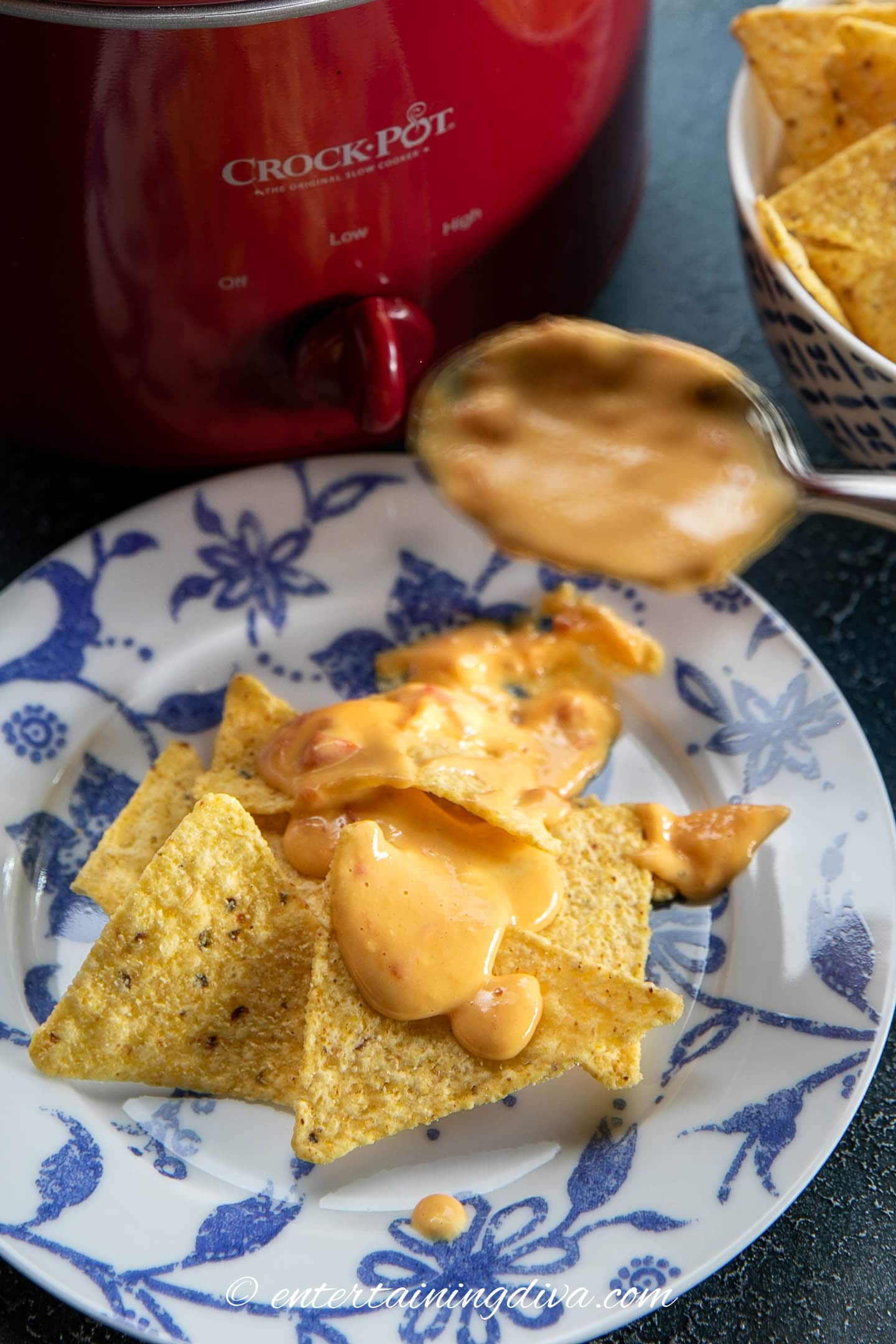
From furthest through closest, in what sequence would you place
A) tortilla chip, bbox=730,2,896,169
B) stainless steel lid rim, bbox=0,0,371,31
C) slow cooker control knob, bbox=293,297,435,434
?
tortilla chip, bbox=730,2,896,169 < slow cooker control knob, bbox=293,297,435,434 < stainless steel lid rim, bbox=0,0,371,31

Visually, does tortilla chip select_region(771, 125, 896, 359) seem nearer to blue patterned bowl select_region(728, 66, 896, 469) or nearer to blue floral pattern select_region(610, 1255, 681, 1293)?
blue patterned bowl select_region(728, 66, 896, 469)

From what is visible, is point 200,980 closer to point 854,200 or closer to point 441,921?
point 441,921

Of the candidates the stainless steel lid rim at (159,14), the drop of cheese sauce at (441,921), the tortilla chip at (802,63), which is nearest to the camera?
the stainless steel lid rim at (159,14)

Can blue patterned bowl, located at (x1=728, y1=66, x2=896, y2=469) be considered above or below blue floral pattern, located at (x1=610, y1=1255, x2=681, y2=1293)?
above

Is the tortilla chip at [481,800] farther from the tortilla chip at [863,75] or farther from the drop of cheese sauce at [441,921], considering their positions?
the tortilla chip at [863,75]

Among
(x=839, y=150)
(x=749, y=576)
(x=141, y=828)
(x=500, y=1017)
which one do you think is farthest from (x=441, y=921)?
(x=839, y=150)

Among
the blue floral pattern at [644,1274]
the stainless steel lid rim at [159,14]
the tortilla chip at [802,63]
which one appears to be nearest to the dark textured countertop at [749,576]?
the blue floral pattern at [644,1274]

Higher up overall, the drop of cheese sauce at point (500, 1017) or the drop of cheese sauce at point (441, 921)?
the drop of cheese sauce at point (441, 921)

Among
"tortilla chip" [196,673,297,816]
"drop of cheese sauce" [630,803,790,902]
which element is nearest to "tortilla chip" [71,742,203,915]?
"tortilla chip" [196,673,297,816]
